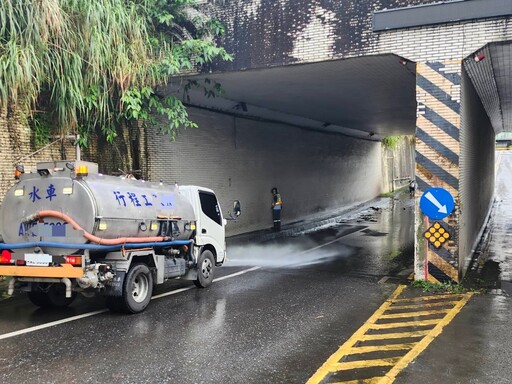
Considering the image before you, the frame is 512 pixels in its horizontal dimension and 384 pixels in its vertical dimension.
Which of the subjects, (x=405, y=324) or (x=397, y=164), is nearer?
(x=405, y=324)

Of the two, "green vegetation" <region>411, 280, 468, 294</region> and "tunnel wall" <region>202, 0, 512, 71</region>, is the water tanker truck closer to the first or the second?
"tunnel wall" <region>202, 0, 512, 71</region>

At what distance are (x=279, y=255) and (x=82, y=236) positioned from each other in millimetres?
7816

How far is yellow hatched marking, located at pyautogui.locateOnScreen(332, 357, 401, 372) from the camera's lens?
17.3ft

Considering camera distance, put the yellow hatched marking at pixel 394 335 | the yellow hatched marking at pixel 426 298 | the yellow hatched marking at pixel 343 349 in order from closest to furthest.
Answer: the yellow hatched marking at pixel 343 349, the yellow hatched marking at pixel 394 335, the yellow hatched marking at pixel 426 298

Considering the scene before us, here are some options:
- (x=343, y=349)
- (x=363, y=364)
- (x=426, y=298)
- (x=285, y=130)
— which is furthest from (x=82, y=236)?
(x=285, y=130)

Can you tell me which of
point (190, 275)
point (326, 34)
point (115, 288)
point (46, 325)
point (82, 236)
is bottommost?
point (46, 325)

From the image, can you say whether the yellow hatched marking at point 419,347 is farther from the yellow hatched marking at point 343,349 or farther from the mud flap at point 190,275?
the mud flap at point 190,275

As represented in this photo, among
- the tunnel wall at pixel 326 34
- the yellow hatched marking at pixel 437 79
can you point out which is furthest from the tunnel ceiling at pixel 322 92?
the yellow hatched marking at pixel 437 79

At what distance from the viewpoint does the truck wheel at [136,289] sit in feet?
24.0

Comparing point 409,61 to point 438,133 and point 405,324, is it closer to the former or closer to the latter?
point 438,133

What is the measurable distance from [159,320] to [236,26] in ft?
24.4

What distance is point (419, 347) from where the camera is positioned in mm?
5957

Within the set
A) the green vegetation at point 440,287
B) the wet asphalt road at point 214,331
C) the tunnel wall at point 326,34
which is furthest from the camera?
the tunnel wall at point 326,34

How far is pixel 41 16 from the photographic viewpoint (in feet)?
30.7
